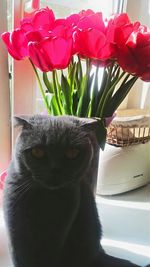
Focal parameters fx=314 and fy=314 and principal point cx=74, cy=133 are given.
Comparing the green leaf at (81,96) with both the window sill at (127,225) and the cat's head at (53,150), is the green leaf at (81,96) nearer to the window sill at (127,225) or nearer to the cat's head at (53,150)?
the cat's head at (53,150)

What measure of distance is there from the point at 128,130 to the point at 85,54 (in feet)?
1.14

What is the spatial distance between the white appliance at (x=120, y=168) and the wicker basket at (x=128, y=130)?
2 cm

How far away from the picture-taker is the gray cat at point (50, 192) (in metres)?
0.46

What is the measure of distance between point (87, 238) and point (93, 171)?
124 millimetres

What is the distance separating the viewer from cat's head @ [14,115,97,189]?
459 mm

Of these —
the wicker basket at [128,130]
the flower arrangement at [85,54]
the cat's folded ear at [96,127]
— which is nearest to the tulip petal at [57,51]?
the flower arrangement at [85,54]

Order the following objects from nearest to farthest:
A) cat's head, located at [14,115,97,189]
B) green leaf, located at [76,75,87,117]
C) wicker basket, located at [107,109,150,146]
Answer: cat's head, located at [14,115,97,189], green leaf, located at [76,75,87,117], wicker basket, located at [107,109,150,146]

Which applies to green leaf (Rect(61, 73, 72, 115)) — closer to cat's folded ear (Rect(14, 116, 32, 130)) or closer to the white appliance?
cat's folded ear (Rect(14, 116, 32, 130))

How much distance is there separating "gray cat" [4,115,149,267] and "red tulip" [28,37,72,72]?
0.09 m

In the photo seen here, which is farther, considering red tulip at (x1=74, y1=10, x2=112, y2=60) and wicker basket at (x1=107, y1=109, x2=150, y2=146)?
wicker basket at (x1=107, y1=109, x2=150, y2=146)

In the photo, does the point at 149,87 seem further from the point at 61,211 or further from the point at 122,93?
the point at 61,211

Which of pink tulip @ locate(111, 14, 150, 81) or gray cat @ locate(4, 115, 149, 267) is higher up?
pink tulip @ locate(111, 14, 150, 81)

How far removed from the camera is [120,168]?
2.77 ft

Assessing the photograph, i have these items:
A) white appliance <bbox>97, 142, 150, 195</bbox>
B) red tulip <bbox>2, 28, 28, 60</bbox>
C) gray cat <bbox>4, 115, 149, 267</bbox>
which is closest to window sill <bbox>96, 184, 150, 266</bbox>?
white appliance <bbox>97, 142, 150, 195</bbox>
